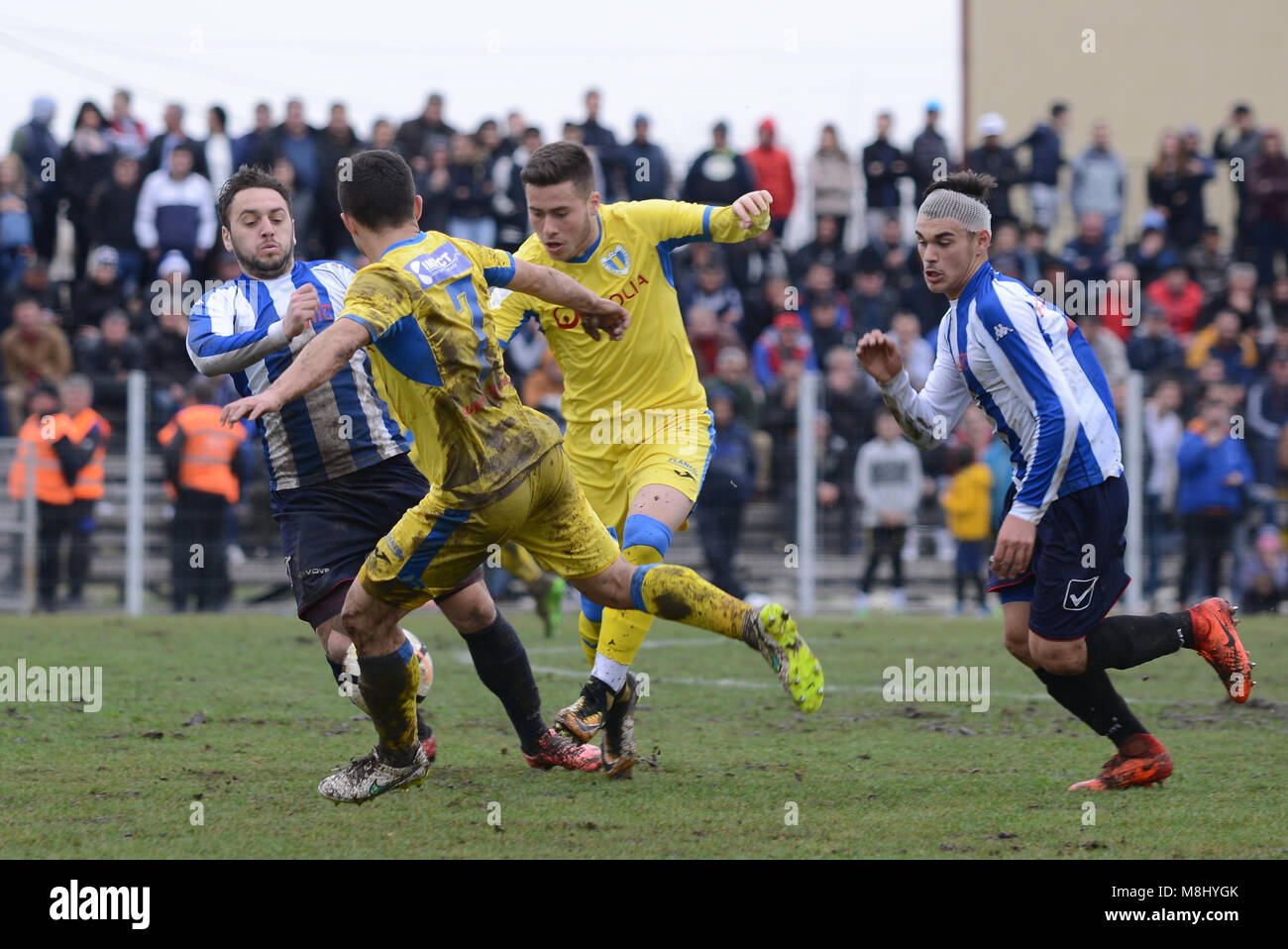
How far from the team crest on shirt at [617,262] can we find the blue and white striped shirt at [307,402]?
3.68 feet

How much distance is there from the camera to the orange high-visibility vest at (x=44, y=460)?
13.8 meters

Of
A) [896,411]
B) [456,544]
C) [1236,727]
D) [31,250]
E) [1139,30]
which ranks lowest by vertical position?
[1236,727]

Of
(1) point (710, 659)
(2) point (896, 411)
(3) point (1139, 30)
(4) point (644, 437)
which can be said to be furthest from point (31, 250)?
(3) point (1139, 30)

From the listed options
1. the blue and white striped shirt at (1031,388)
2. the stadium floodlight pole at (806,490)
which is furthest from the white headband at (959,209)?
the stadium floodlight pole at (806,490)

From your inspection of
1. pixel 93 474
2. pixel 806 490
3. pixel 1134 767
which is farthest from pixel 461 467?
pixel 93 474

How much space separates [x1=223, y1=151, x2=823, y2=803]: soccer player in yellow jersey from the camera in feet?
17.5

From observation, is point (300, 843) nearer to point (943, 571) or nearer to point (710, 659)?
point (710, 659)

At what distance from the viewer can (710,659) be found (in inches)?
420

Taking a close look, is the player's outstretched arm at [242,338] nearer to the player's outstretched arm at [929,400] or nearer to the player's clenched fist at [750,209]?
the player's clenched fist at [750,209]

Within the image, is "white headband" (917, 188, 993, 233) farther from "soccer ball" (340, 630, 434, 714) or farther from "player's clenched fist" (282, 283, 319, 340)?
"soccer ball" (340, 630, 434, 714)

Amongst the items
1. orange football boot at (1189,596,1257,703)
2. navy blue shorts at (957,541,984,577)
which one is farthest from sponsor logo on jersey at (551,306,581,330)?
navy blue shorts at (957,541,984,577)

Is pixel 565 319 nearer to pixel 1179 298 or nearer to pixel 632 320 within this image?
pixel 632 320

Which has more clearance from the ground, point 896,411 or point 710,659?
point 896,411
